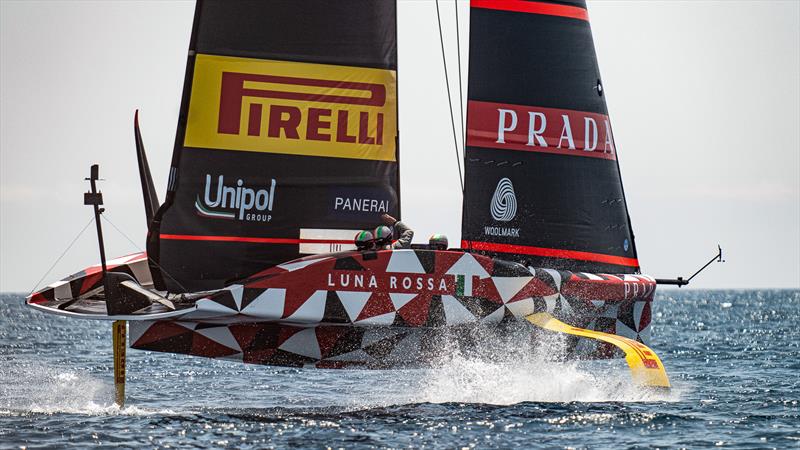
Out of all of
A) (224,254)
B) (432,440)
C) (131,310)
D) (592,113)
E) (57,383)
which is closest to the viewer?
(432,440)

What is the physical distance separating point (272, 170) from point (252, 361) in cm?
230

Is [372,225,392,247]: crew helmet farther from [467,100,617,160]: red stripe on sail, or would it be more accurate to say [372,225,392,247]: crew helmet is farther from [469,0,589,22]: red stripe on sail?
[469,0,589,22]: red stripe on sail

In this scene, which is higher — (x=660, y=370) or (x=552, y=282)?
(x=552, y=282)

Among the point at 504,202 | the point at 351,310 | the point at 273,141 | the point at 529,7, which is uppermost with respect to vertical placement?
the point at 529,7

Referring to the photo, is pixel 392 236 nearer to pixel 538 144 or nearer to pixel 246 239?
pixel 246 239

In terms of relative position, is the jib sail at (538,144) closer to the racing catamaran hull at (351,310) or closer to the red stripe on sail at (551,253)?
the red stripe on sail at (551,253)

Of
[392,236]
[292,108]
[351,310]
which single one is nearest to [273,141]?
[292,108]

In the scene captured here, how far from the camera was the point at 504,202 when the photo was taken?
14.6m

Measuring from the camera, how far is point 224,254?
13.5 meters

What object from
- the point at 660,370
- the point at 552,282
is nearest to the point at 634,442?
the point at 660,370

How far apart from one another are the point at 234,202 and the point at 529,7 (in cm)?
478

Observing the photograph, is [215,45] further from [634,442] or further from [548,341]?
[634,442]

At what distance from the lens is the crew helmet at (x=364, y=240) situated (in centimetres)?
1330

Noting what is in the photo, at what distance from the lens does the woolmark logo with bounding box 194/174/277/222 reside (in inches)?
530
